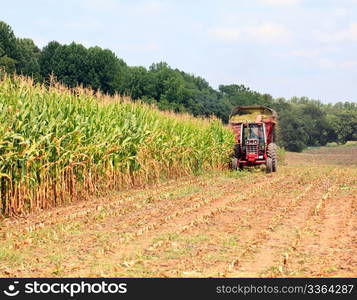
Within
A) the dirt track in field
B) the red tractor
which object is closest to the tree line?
the red tractor

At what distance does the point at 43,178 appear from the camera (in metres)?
12.7

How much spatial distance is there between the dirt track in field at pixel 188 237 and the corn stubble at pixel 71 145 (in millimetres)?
596

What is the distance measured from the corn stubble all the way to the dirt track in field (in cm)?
60

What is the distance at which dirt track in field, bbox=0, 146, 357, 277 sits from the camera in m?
7.22

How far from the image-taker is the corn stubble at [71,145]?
1198cm

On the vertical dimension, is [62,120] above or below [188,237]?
above

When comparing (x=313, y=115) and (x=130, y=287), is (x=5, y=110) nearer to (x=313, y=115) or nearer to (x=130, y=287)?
(x=130, y=287)

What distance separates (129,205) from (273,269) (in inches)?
274

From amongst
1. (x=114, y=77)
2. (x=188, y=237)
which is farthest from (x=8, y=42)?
(x=188, y=237)

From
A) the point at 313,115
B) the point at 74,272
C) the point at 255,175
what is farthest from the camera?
the point at 313,115

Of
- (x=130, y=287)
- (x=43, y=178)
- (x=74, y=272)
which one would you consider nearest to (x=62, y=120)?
(x=43, y=178)

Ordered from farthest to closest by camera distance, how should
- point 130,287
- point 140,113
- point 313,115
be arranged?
point 313,115 → point 140,113 → point 130,287

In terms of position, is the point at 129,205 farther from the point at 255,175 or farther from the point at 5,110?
the point at 255,175

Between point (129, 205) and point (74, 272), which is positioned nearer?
point (74, 272)
